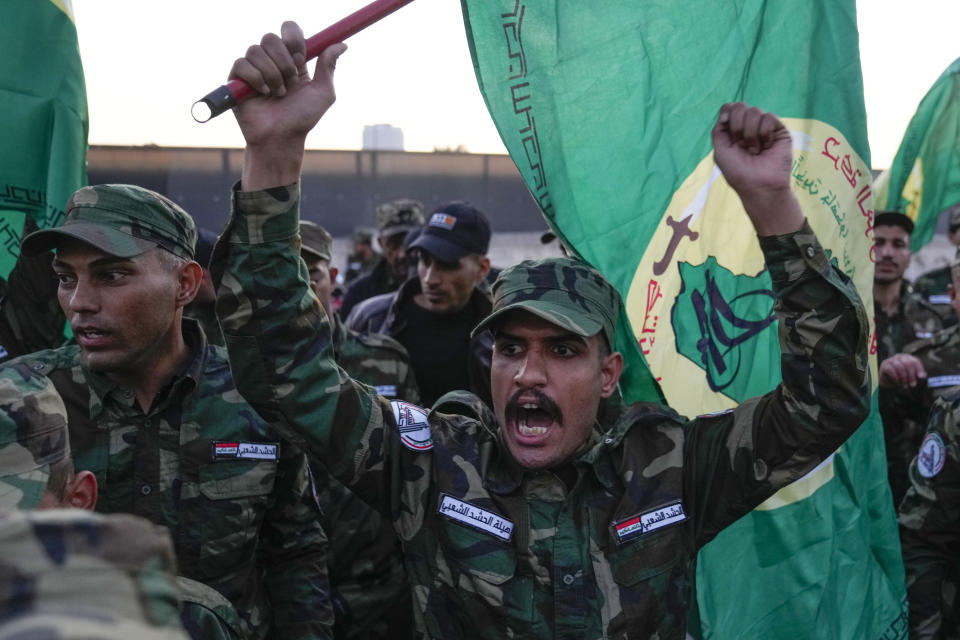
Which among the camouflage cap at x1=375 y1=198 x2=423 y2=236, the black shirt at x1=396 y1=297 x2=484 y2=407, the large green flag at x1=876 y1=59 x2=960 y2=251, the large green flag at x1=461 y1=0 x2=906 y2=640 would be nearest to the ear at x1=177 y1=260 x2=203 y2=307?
the large green flag at x1=461 y1=0 x2=906 y2=640

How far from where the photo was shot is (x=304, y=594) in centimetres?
300

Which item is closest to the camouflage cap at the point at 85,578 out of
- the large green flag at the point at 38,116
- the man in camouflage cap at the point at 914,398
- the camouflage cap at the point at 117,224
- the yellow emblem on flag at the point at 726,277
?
the camouflage cap at the point at 117,224

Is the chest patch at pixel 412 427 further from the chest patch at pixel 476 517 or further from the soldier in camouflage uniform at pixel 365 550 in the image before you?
the soldier in camouflage uniform at pixel 365 550

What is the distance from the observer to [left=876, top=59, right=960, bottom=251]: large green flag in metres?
5.61

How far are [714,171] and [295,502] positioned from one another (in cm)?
163

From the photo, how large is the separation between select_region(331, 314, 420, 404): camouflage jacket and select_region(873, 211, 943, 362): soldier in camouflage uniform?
3135 mm

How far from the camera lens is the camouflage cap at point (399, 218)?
8.02 m

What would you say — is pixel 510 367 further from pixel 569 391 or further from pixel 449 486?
pixel 449 486

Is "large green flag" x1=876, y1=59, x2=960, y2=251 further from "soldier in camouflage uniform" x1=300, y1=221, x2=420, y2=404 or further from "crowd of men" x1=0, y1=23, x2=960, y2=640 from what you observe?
"soldier in camouflage uniform" x1=300, y1=221, x2=420, y2=404

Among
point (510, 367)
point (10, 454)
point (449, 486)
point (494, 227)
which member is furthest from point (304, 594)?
point (494, 227)

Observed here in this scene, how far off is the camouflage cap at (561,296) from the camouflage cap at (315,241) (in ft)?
6.55

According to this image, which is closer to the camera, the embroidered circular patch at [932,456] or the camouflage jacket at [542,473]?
the camouflage jacket at [542,473]

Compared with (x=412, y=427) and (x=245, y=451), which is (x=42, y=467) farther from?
(x=245, y=451)

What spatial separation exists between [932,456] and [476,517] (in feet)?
5.90
